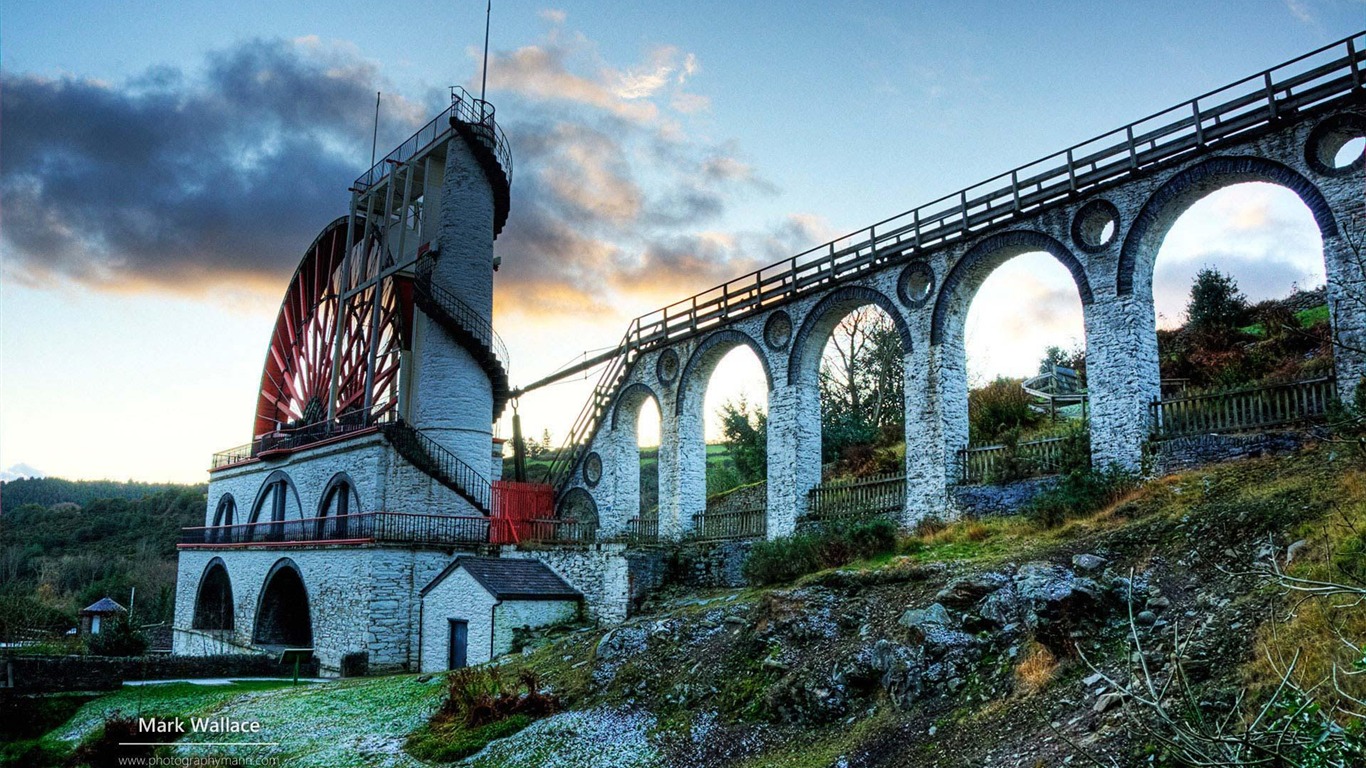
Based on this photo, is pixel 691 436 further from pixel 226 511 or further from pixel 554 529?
pixel 226 511

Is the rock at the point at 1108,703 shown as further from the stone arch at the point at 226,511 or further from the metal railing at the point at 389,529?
the stone arch at the point at 226,511

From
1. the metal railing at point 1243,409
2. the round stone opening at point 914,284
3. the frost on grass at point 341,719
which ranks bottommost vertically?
the frost on grass at point 341,719

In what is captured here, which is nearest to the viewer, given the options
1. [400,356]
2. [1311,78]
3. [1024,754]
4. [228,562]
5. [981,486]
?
[1024,754]

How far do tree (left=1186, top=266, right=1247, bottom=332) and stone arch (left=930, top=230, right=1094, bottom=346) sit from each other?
836 cm

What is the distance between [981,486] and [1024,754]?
10871mm

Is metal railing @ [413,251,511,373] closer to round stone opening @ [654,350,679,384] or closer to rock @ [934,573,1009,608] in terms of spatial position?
round stone opening @ [654,350,679,384]

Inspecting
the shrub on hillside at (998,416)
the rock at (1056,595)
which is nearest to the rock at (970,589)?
the rock at (1056,595)

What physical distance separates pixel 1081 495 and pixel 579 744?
8.81 m

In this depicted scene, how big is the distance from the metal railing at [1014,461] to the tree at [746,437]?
→ 1415 centimetres

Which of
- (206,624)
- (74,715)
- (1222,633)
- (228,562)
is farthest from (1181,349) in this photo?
(206,624)

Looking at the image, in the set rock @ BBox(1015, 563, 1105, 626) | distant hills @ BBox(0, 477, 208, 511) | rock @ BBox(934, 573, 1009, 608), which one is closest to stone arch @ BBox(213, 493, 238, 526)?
rock @ BBox(934, 573, 1009, 608)

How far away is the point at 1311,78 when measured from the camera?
14.4m

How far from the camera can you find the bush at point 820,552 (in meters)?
16.2

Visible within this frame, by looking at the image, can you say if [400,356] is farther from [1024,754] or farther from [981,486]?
[1024,754]
